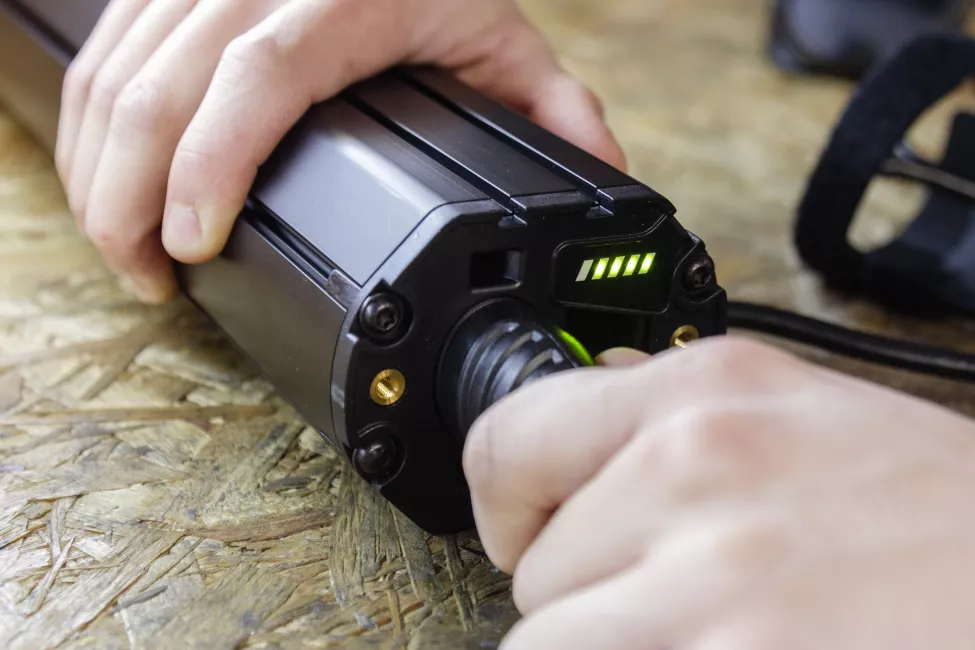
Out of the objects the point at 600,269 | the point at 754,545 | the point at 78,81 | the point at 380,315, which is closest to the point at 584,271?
the point at 600,269

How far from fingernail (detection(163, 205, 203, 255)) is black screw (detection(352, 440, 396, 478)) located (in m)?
0.21

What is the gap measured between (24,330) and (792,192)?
0.81 meters

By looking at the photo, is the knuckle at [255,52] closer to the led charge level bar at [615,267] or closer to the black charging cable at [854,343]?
the led charge level bar at [615,267]

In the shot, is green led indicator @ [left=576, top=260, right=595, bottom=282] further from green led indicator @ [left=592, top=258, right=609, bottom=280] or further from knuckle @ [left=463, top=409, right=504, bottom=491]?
knuckle @ [left=463, top=409, right=504, bottom=491]

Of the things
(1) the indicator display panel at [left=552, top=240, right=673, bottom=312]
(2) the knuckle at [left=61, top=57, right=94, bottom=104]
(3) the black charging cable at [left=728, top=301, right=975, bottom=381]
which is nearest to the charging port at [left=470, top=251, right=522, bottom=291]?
(1) the indicator display panel at [left=552, top=240, right=673, bottom=312]

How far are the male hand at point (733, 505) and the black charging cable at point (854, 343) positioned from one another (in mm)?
352

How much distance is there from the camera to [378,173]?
0.58 meters

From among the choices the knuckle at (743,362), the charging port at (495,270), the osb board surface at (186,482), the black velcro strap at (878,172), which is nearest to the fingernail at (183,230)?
the osb board surface at (186,482)

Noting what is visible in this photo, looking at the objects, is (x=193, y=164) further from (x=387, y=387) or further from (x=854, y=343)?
(x=854, y=343)

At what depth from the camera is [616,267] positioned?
56 centimetres

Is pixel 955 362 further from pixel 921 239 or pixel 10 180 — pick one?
pixel 10 180

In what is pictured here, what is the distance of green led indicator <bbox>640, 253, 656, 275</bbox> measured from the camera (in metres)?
0.56

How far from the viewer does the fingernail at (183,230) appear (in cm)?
67

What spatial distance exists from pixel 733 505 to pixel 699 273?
224 mm
